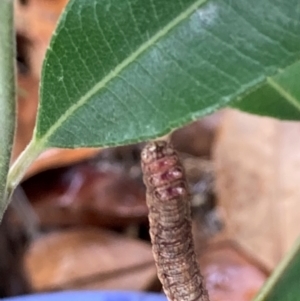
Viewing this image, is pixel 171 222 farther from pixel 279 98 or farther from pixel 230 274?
pixel 230 274

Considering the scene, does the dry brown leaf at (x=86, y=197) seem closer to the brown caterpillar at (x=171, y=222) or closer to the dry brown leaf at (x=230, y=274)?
the dry brown leaf at (x=230, y=274)

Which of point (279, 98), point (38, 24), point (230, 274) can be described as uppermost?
point (279, 98)

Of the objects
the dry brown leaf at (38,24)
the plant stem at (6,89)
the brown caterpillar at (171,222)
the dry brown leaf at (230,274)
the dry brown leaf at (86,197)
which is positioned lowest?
the dry brown leaf at (230,274)

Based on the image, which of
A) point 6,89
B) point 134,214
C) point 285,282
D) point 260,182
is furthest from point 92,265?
point 6,89

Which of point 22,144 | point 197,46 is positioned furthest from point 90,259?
point 197,46

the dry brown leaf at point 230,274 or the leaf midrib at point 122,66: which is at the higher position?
the leaf midrib at point 122,66

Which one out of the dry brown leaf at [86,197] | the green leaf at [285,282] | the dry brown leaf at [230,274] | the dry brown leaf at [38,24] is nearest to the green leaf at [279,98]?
the green leaf at [285,282]

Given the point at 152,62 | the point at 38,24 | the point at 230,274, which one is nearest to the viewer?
the point at 152,62
